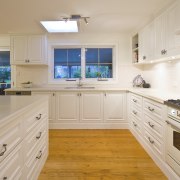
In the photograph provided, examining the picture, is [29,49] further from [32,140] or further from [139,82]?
[32,140]

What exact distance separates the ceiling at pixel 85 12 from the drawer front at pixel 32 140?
1694mm

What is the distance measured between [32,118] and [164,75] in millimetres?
2467

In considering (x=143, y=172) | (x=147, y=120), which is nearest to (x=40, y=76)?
(x=147, y=120)

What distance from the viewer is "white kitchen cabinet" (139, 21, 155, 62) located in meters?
3.03

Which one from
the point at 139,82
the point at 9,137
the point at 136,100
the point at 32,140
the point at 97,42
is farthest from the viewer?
the point at 97,42

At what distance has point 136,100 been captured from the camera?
3188 mm

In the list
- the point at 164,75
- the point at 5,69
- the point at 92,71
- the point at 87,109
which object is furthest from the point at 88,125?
the point at 5,69

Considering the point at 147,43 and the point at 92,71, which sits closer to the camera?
the point at 147,43

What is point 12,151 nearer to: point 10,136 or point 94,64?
point 10,136

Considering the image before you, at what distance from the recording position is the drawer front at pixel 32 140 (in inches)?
62.8

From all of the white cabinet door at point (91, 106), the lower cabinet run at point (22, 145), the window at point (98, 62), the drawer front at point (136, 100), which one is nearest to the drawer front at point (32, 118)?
the lower cabinet run at point (22, 145)

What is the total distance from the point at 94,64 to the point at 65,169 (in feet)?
9.37

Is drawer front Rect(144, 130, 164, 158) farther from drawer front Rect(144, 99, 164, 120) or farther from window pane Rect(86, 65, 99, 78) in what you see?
window pane Rect(86, 65, 99, 78)

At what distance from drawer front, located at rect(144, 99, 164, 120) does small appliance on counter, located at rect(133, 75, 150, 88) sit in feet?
4.05
